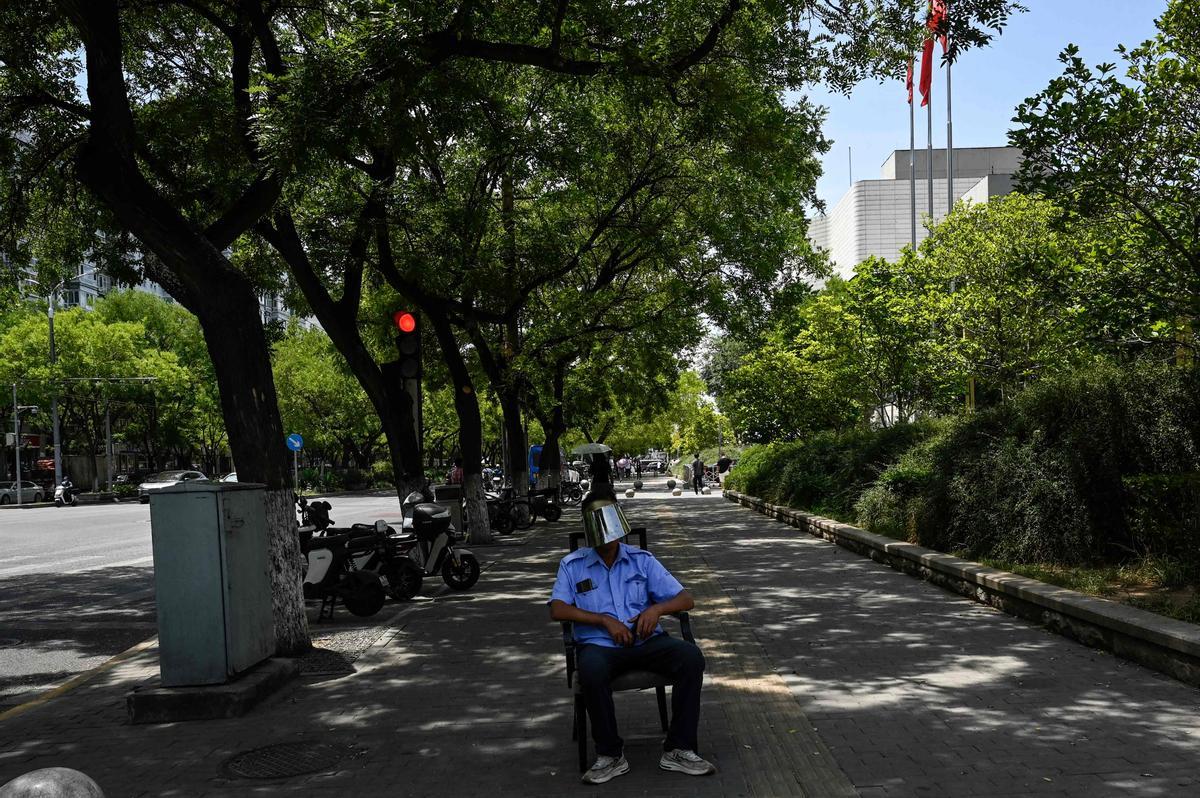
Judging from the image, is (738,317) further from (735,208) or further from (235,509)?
(235,509)

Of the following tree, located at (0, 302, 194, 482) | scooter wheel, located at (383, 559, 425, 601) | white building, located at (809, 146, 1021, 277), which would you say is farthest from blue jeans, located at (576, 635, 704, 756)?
white building, located at (809, 146, 1021, 277)

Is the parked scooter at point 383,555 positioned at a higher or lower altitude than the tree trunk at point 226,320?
lower

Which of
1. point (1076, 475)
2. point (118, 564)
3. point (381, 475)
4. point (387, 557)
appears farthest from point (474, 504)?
point (381, 475)

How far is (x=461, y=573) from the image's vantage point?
11.5 meters

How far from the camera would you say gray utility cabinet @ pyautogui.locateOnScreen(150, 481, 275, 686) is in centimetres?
613

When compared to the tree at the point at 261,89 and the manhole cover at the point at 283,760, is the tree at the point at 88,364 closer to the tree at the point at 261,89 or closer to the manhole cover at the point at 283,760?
the tree at the point at 261,89

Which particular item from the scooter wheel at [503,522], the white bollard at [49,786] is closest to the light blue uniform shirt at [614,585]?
the white bollard at [49,786]

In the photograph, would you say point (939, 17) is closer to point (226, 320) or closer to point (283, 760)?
point (226, 320)

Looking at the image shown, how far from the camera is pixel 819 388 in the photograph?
2527 cm

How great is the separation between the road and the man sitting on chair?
15.1ft

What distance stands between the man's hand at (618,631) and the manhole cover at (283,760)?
1572 mm

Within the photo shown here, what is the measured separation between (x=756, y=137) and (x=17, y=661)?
33.1ft

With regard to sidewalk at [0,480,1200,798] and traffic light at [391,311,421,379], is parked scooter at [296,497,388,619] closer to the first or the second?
sidewalk at [0,480,1200,798]

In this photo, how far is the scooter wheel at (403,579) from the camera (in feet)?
34.3
